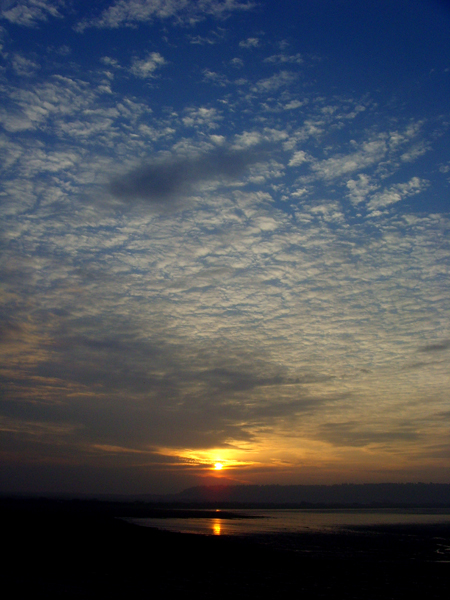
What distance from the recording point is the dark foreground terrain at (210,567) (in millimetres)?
26031

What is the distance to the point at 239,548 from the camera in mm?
44812

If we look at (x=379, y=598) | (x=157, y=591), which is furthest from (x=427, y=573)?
(x=157, y=591)

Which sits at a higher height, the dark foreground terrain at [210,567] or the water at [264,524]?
the dark foreground terrain at [210,567]

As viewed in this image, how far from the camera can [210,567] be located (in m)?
34.1

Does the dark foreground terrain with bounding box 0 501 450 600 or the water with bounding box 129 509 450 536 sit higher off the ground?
the dark foreground terrain with bounding box 0 501 450 600

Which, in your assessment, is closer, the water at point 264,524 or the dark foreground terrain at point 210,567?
the dark foreground terrain at point 210,567

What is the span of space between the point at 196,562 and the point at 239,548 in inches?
392

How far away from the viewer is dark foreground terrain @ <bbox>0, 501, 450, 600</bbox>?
2603 centimetres

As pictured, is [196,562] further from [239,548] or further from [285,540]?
[285,540]

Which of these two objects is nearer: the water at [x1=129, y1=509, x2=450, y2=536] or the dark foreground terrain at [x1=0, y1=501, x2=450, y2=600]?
the dark foreground terrain at [x1=0, y1=501, x2=450, y2=600]

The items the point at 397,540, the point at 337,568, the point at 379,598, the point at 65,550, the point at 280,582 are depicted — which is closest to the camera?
the point at 379,598

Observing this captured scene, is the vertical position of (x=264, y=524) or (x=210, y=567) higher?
(x=210, y=567)

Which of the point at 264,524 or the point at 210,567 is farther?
the point at 264,524

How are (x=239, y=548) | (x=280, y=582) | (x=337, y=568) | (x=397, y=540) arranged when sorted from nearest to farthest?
(x=280, y=582) → (x=337, y=568) → (x=239, y=548) → (x=397, y=540)
